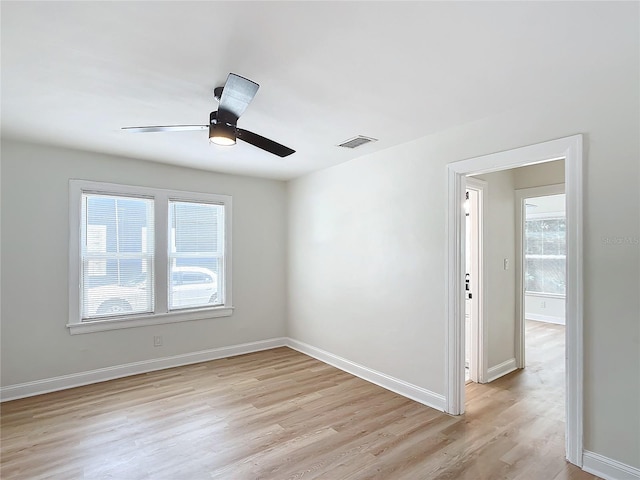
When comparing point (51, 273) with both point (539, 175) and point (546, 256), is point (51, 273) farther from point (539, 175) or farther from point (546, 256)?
point (546, 256)

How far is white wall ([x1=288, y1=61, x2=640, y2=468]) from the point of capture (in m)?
2.16

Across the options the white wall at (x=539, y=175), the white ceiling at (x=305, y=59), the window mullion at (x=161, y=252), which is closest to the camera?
the white ceiling at (x=305, y=59)

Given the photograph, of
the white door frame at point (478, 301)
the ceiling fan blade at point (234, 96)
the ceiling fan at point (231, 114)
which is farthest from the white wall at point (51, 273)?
the white door frame at point (478, 301)

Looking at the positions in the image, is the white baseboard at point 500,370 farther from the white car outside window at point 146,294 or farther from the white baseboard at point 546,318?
the white baseboard at point 546,318

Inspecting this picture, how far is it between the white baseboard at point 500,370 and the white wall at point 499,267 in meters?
0.04

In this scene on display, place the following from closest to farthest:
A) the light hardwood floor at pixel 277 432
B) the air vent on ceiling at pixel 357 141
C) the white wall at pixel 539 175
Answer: the light hardwood floor at pixel 277 432
the air vent on ceiling at pixel 357 141
the white wall at pixel 539 175

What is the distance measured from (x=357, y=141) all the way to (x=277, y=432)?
8.94 feet

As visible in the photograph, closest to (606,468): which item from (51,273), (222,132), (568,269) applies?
(568,269)

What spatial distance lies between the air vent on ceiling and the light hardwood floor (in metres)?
2.56

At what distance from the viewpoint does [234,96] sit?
6.48ft

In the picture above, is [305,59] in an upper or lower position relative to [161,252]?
upper

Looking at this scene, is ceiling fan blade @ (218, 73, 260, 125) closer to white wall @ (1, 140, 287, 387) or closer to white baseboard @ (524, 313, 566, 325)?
white wall @ (1, 140, 287, 387)

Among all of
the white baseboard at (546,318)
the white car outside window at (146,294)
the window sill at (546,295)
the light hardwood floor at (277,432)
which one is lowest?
the white baseboard at (546,318)

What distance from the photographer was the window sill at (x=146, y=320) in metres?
3.78
